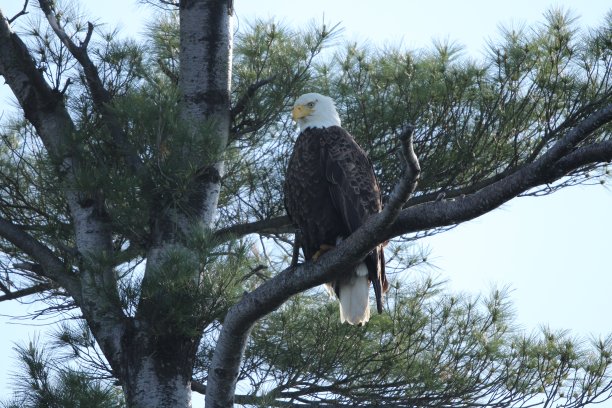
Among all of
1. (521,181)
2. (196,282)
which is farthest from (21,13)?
(521,181)

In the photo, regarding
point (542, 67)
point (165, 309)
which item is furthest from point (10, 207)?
point (542, 67)

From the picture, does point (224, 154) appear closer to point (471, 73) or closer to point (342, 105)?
point (342, 105)

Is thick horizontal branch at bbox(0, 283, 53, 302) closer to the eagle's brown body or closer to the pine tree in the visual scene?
the pine tree

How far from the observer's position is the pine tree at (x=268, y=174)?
12.4ft

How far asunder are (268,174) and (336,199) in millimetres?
1180

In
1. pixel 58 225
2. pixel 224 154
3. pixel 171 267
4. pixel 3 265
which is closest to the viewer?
pixel 171 267

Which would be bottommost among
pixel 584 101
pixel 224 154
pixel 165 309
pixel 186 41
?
pixel 165 309

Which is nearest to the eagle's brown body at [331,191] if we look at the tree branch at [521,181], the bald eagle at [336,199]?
the bald eagle at [336,199]

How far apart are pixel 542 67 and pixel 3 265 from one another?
238 cm

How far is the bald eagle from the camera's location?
3.32 metres

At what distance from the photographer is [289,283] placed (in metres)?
2.81

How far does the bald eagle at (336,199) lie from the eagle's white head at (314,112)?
0.05 ft

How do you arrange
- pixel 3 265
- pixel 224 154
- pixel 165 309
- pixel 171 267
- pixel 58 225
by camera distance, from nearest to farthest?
pixel 171 267 < pixel 165 309 < pixel 224 154 < pixel 58 225 < pixel 3 265

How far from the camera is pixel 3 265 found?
464 cm
